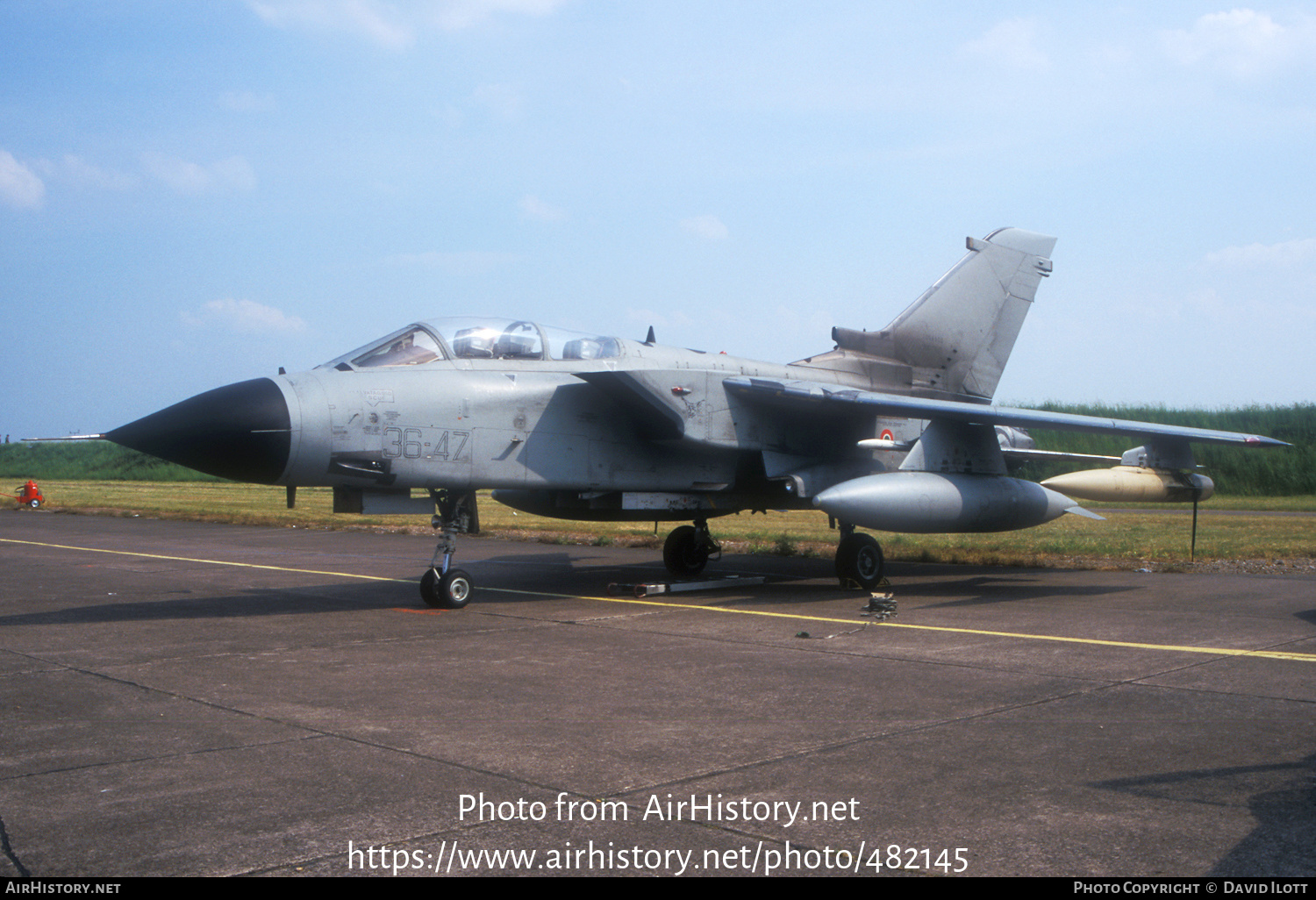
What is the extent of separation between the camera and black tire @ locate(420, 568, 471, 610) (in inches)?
389

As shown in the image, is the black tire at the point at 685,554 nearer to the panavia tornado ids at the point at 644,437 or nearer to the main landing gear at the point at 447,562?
the panavia tornado ids at the point at 644,437

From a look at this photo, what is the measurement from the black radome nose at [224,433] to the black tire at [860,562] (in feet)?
20.7

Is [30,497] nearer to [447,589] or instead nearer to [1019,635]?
[447,589]

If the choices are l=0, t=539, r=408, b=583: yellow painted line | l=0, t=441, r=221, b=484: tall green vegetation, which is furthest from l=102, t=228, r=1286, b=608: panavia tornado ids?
l=0, t=441, r=221, b=484: tall green vegetation

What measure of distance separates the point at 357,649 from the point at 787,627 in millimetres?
3577

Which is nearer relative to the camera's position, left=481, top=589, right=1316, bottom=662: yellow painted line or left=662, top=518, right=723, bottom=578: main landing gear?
left=481, top=589, right=1316, bottom=662: yellow painted line

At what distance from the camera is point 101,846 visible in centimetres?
352

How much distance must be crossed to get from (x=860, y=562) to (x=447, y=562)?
469 cm

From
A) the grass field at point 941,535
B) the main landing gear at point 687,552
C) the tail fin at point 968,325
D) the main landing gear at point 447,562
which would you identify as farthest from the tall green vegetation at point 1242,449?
the main landing gear at point 447,562

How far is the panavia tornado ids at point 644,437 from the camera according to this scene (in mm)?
8727

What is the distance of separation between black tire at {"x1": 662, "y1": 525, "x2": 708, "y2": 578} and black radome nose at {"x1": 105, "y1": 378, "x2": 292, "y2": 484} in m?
5.80

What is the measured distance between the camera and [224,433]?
8.16m

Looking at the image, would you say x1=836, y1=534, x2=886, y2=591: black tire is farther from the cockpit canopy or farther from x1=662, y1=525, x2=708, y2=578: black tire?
the cockpit canopy

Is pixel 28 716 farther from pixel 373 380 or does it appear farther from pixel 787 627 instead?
pixel 787 627
